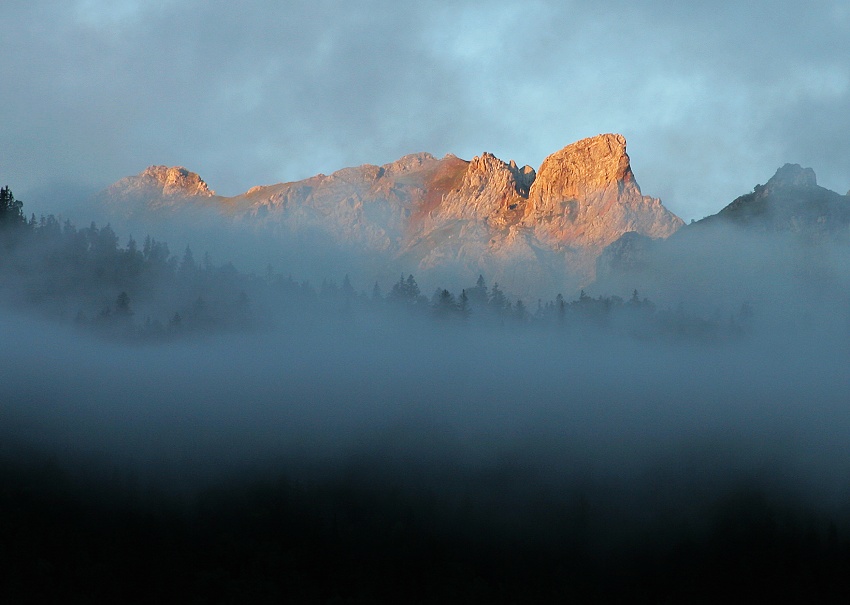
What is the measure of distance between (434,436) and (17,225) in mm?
76292

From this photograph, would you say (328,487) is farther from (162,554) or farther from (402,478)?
(162,554)

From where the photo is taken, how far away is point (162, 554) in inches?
5192

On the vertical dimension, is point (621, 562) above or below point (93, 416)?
below

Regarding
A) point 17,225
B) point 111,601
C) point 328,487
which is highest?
point 17,225

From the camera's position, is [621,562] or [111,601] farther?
[621,562]

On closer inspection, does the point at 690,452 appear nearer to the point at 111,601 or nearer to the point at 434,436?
the point at 434,436

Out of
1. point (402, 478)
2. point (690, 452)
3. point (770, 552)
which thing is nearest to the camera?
point (770, 552)

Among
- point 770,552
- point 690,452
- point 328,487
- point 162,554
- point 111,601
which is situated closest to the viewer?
point 111,601

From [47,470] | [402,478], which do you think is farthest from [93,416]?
[402,478]

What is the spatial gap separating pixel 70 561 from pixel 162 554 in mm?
10672

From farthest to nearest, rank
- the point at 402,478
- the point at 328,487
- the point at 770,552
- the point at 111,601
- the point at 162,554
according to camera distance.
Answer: the point at 402,478 < the point at 328,487 < the point at 770,552 < the point at 162,554 < the point at 111,601

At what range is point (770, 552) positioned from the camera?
149000mm

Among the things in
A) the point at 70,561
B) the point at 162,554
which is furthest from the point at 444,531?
the point at 70,561

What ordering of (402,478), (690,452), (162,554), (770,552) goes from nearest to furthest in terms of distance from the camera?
(162,554), (770,552), (402,478), (690,452)
